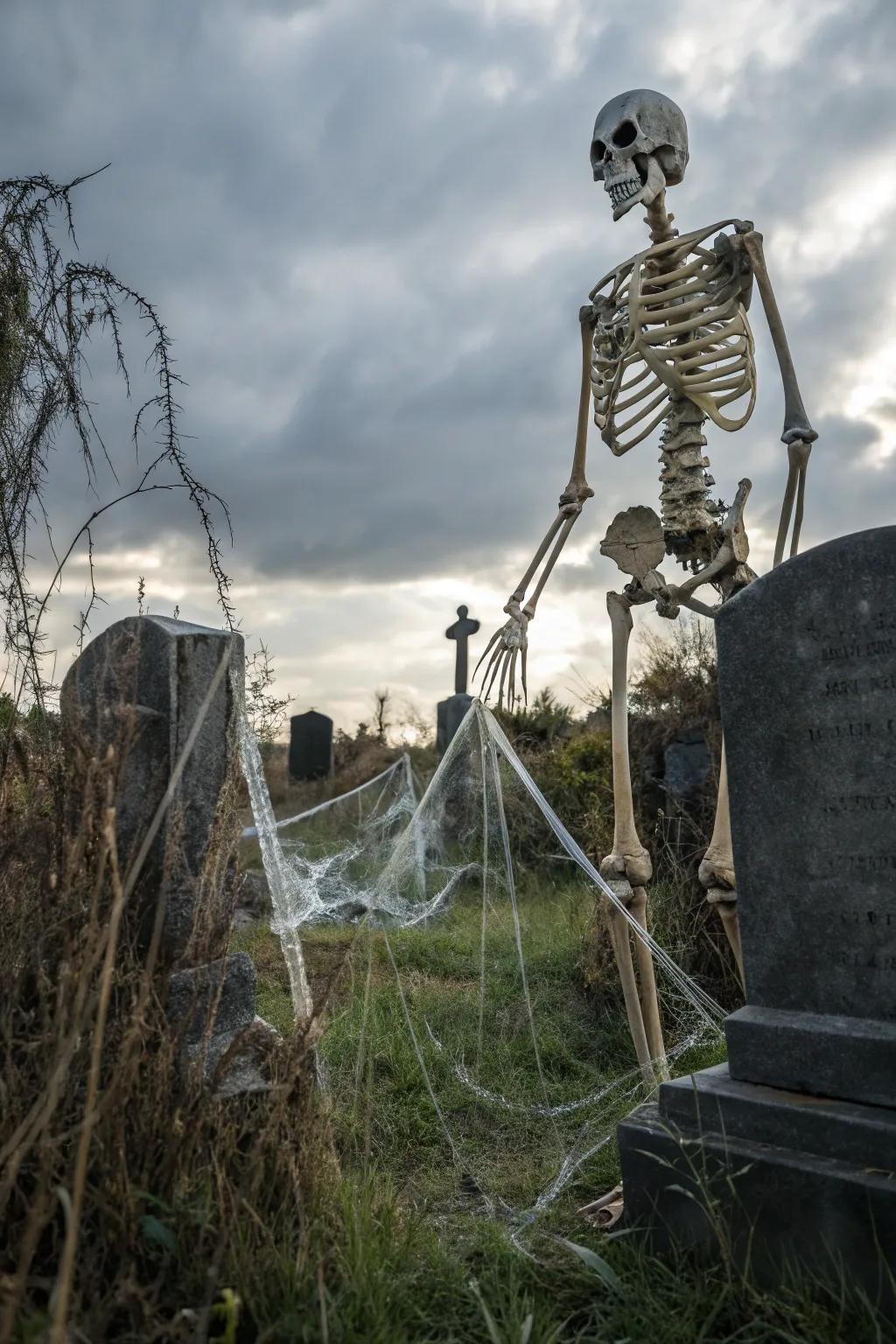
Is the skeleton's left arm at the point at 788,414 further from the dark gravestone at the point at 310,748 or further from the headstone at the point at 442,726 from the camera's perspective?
the dark gravestone at the point at 310,748

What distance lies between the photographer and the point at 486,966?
688 cm

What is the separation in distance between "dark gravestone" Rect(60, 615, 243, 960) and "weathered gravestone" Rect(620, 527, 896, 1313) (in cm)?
168

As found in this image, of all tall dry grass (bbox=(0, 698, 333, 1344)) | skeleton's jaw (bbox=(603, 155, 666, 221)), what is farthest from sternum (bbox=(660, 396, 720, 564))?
tall dry grass (bbox=(0, 698, 333, 1344))

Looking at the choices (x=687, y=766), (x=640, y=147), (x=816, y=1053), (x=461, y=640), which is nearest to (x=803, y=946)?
(x=816, y=1053)

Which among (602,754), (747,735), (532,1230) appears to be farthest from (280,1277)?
(602,754)

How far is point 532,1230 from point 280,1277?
55.3 inches

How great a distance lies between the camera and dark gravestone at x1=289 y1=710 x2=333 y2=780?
16.5 metres

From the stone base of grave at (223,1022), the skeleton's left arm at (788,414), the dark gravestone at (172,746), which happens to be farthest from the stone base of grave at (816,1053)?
the skeleton's left arm at (788,414)

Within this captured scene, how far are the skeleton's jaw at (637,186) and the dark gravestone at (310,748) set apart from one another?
40.5 feet

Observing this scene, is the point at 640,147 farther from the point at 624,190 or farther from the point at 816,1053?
the point at 816,1053

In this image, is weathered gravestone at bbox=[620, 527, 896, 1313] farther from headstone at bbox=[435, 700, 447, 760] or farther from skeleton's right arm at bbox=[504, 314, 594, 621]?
headstone at bbox=[435, 700, 447, 760]

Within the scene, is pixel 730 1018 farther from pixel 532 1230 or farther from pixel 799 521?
pixel 799 521

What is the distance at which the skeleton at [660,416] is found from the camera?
4.56m

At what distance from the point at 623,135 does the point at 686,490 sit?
1.87 m
